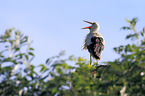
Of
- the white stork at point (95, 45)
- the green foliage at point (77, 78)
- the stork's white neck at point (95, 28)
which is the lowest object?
the green foliage at point (77, 78)

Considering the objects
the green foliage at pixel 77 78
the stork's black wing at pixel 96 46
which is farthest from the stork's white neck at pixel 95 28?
the green foliage at pixel 77 78

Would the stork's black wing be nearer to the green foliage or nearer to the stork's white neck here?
the stork's white neck

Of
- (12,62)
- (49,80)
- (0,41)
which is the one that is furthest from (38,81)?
(0,41)

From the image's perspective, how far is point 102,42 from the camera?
14820 millimetres

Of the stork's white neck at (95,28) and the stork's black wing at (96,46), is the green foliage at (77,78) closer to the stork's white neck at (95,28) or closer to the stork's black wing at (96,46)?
the stork's black wing at (96,46)

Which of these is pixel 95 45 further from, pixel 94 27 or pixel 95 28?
pixel 94 27

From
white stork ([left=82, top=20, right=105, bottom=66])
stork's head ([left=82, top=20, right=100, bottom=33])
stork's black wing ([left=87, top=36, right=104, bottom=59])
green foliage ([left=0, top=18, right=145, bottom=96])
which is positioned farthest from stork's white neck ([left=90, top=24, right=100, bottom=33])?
green foliage ([left=0, top=18, right=145, bottom=96])

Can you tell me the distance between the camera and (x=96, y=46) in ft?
48.1

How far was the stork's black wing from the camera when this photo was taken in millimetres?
14663

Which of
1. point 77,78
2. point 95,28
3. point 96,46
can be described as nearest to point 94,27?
point 95,28

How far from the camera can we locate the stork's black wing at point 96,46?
14663 millimetres

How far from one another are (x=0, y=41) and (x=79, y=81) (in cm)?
201

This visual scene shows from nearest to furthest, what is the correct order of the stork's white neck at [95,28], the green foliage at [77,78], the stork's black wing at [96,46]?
1. the green foliage at [77,78]
2. the stork's black wing at [96,46]
3. the stork's white neck at [95,28]

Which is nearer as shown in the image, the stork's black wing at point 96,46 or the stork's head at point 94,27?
the stork's black wing at point 96,46
